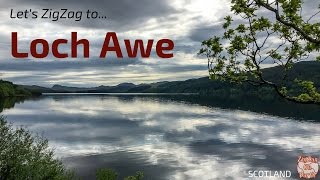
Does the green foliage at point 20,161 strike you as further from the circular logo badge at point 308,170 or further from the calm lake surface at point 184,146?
the circular logo badge at point 308,170

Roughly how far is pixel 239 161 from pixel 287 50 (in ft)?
262

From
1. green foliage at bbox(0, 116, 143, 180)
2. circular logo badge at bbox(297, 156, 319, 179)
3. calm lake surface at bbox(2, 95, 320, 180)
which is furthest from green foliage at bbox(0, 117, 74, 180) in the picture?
circular logo badge at bbox(297, 156, 319, 179)

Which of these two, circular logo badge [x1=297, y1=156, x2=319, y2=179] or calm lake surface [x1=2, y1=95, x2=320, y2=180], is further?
calm lake surface [x1=2, y1=95, x2=320, y2=180]

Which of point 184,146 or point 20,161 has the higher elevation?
point 20,161

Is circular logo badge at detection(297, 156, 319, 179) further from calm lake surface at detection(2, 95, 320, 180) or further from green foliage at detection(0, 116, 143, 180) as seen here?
green foliage at detection(0, 116, 143, 180)

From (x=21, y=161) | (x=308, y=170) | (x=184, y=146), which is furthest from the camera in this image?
(x=184, y=146)

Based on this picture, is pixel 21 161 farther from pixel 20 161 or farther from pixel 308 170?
pixel 308 170

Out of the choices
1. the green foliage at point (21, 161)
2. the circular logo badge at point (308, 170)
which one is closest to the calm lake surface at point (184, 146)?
the circular logo badge at point (308, 170)

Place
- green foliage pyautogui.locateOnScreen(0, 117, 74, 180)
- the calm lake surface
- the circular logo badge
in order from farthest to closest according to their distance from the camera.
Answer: the calm lake surface, the circular logo badge, green foliage pyautogui.locateOnScreen(0, 117, 74, 180)

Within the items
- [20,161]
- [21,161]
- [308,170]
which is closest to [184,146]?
[308,170]

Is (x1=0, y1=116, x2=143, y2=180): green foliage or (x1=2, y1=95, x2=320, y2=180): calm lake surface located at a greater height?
(x1=0, y1=116, x2=143, y2=180): green foliage

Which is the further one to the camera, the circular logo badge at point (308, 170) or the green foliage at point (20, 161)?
the circular logo badge at point (308, 170)

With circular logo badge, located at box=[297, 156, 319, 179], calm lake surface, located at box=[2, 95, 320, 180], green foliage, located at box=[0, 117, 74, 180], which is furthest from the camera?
calm lake surface, located at box=[2, 95, 320, 180]

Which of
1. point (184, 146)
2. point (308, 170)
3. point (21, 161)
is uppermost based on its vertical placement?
point (21, 161)
